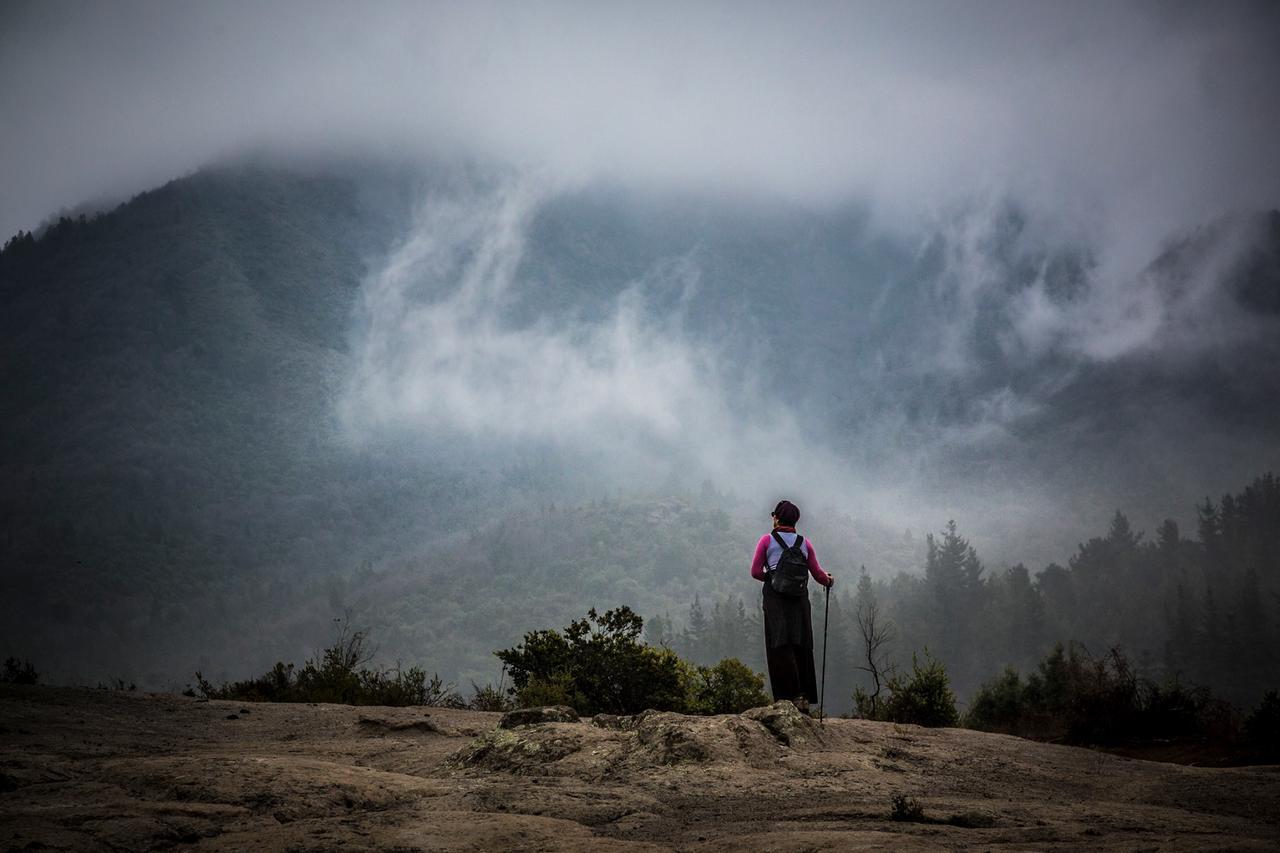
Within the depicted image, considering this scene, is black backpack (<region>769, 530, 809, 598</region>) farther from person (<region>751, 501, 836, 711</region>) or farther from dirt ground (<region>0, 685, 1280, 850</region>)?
dirt ground (<region>0, 685, 1280, 850</region>)

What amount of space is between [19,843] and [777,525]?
969cm

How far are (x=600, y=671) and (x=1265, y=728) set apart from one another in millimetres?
9676

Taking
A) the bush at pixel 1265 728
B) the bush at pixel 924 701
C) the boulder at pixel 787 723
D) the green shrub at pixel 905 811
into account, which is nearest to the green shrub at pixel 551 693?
the boulder at pixel 787 723

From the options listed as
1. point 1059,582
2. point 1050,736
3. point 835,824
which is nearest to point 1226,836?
point 835,824

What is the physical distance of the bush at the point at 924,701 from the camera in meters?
15.4

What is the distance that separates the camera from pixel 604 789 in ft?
26.9

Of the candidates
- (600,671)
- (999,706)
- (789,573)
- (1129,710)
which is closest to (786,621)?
(789,573)

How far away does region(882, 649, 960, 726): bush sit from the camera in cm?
1538

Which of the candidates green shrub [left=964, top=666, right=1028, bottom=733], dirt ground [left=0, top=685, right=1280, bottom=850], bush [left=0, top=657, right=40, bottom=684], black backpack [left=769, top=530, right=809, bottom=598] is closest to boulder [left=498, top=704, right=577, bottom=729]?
dirt ground [left=0, top=685, right=1280, bottom=850]

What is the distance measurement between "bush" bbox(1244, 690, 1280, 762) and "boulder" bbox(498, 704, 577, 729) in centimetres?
945

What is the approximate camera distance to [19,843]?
596cm

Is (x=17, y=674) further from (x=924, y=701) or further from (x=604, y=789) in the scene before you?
(x=924, y=701)

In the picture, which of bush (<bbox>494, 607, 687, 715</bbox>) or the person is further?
bush (<bbox>494, 607, 687, 715</bbox>)

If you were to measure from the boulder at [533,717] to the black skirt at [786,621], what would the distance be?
359cm
